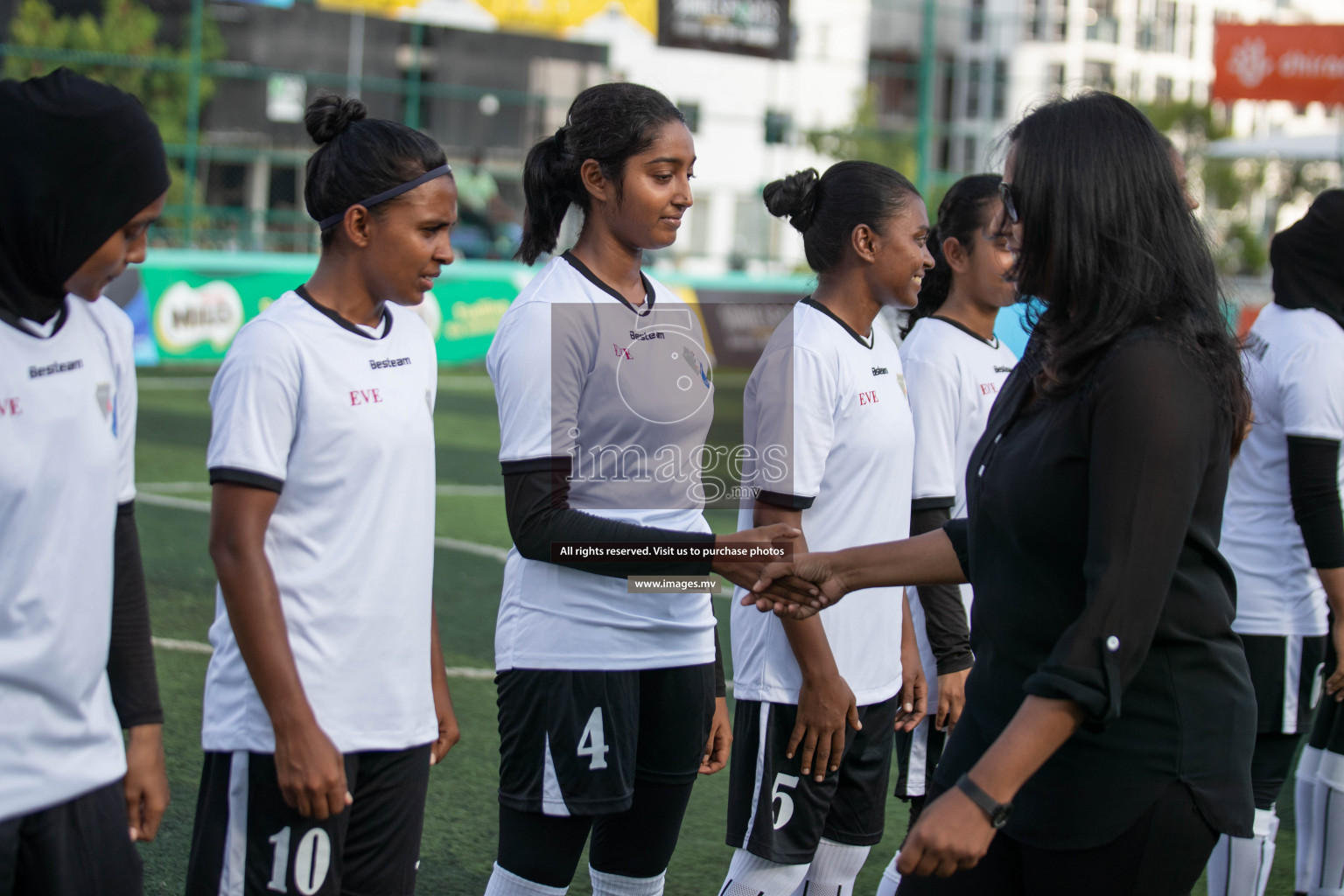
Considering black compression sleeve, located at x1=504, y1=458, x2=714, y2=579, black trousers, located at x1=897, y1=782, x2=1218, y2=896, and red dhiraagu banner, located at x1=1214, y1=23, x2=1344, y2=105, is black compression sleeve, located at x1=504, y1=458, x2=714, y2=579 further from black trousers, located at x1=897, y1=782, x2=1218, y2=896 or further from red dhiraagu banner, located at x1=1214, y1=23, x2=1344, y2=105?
red dhiraagu banner, located at x1=1214, y1=23, x2=1344, y2=105

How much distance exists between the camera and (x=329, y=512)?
2.42 metres

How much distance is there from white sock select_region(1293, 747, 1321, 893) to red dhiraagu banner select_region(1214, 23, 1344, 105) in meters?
18.9

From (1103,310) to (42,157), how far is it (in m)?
1.58

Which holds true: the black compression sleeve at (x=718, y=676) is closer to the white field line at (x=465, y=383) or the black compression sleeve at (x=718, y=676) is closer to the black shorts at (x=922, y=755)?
the black shorts at (x=922, y=755)

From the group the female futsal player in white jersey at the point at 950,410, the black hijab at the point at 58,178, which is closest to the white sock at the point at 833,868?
the female futsal player in white jersey at the point at 950,410

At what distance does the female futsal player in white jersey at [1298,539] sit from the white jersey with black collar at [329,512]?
7.77 ft

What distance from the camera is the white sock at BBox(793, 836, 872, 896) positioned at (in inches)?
128

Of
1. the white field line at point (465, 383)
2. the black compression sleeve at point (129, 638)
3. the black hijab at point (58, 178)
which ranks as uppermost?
the black hijab at point (58, 178)

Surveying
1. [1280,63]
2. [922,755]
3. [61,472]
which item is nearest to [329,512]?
[61,472]

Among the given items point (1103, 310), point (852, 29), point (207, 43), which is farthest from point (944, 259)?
point (852, 29)

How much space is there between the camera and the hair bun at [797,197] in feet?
11.2

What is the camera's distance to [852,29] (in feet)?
144

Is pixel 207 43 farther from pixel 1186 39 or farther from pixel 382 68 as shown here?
pixel 1186 39

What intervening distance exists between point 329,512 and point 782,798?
1.28 meters
